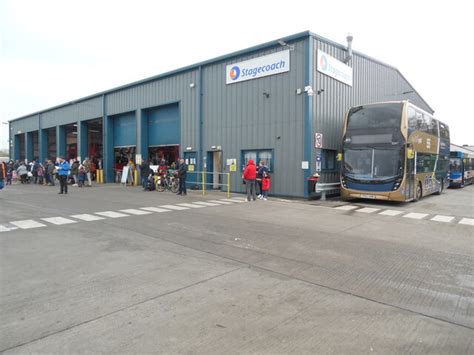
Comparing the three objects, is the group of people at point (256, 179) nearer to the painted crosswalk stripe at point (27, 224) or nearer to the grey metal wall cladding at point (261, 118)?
the grey metal wall cladding at point (261, 118)

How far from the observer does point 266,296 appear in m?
3.95

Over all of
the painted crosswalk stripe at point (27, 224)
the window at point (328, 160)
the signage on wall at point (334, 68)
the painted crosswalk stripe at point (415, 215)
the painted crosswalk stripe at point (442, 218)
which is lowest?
the painted crosswalk stripe at point (442, 218)

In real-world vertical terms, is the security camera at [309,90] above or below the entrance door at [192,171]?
above

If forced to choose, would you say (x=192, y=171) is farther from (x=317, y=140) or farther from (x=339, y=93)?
(x=339, y=93)

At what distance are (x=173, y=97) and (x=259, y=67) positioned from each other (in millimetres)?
7105

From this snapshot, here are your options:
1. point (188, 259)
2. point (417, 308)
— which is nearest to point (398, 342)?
point (417, 308)

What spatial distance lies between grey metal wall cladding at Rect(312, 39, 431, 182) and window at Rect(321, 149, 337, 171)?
27 centimetres

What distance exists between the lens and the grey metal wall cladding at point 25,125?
3755 centimetres

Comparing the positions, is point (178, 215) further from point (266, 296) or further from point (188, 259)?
point (266, 296)

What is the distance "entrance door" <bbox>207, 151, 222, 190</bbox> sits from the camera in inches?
744

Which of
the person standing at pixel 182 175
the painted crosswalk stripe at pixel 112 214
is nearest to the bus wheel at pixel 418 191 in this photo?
the person standing at pixel 182 175

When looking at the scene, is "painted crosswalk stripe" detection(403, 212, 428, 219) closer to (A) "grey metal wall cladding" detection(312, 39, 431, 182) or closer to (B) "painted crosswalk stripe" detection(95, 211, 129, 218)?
(A) "grey metal wall cladding" detection(312, 39, 431, 182)

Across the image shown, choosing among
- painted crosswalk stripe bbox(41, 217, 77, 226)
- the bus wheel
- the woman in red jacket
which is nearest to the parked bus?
the bus wheel

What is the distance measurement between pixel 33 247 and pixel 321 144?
12.6 metres
